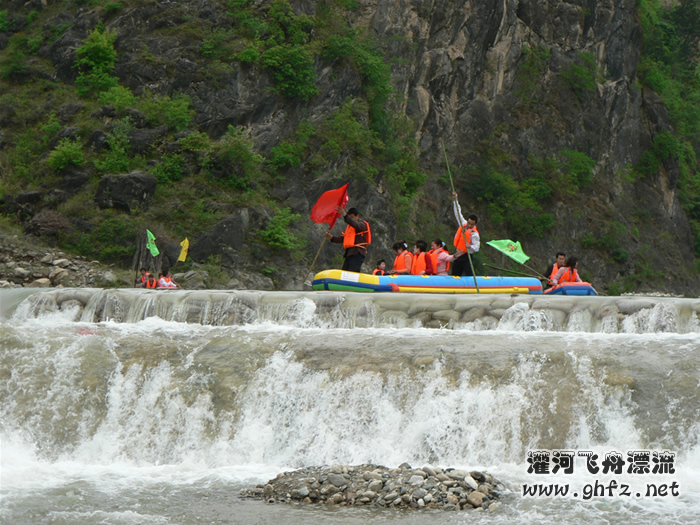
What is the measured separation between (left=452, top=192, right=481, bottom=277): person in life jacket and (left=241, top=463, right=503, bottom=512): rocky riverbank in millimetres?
7006

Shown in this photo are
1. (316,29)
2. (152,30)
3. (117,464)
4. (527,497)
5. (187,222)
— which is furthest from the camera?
(316,29)

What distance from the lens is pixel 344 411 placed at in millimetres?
8758

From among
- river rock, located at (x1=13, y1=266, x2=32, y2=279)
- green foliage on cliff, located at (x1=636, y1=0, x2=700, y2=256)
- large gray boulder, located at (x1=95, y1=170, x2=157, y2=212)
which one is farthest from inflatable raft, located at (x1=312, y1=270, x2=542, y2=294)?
green foliage on cliff, located at (x1=636, y1=0, x2=700, y2=256)

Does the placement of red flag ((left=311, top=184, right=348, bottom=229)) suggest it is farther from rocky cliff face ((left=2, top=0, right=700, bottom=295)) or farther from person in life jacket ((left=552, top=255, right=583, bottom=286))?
rocky cliff face ((left=2, top=0, right=700, bottom=295))

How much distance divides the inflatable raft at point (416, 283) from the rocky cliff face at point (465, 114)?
8750 mm

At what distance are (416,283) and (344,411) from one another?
548cm

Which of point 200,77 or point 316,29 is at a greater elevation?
point 316,29

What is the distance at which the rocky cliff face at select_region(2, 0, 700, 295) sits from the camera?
81.0 feet

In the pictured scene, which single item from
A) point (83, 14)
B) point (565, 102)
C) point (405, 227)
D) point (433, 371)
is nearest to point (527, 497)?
point (433, 371)

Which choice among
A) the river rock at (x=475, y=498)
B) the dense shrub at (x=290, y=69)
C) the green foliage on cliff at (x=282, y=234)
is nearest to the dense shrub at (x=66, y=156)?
the green foliage on cliff at (x=282, y=234)

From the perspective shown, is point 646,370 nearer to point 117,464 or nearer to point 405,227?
point 117,464

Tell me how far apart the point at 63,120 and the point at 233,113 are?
17.0ft

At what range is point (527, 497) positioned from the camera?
6789 mm

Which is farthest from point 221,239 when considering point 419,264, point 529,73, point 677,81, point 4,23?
point 677,81
